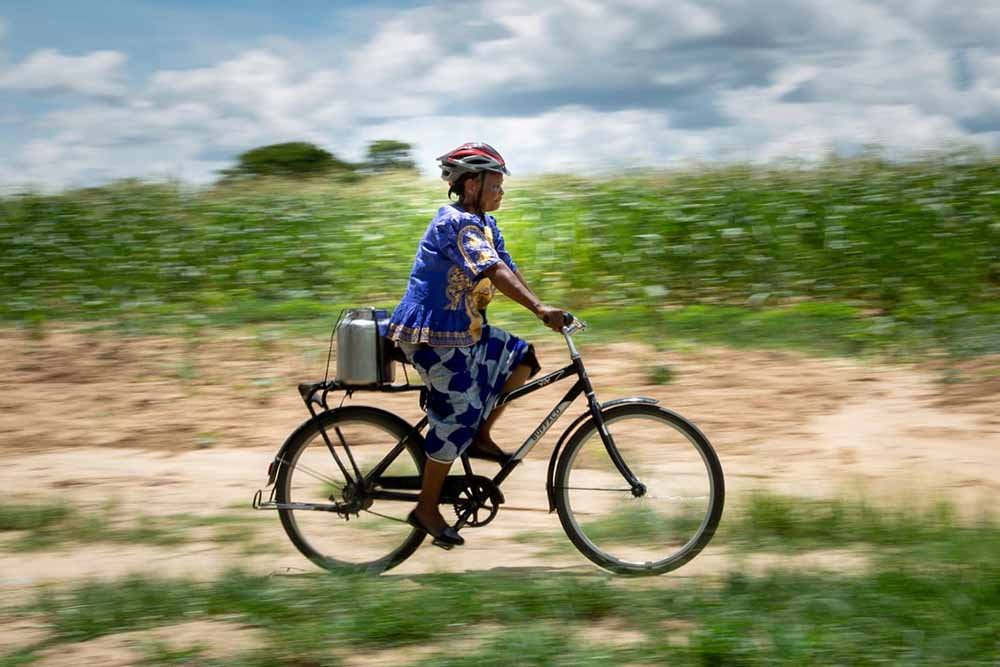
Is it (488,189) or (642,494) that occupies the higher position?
(488,189)

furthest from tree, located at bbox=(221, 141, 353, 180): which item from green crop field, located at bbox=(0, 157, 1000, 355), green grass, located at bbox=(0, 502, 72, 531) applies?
green grass, located at bbox=(0, 502, 72, 531)

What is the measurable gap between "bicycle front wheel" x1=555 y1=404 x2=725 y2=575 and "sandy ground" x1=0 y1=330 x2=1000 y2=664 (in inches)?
8.0

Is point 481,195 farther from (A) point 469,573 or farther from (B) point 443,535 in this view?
(A) point 469,573

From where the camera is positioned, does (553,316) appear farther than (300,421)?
No

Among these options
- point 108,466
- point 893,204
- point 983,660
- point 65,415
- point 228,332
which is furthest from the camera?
point 893,204

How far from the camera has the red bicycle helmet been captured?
17.4 ft

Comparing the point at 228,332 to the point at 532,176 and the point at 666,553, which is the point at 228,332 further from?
the point at 666,553

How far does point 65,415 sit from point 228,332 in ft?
9.94

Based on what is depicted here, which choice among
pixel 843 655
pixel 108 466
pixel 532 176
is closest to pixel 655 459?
pixel 843 655

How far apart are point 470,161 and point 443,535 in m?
1.77

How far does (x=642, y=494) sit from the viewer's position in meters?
5.48

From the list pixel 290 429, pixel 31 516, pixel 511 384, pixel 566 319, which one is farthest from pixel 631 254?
pixel 566 319

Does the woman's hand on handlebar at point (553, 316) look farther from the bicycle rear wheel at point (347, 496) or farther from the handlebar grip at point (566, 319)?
the bicycle rear wheel at point (347, 496)

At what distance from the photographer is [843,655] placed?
407 cm
